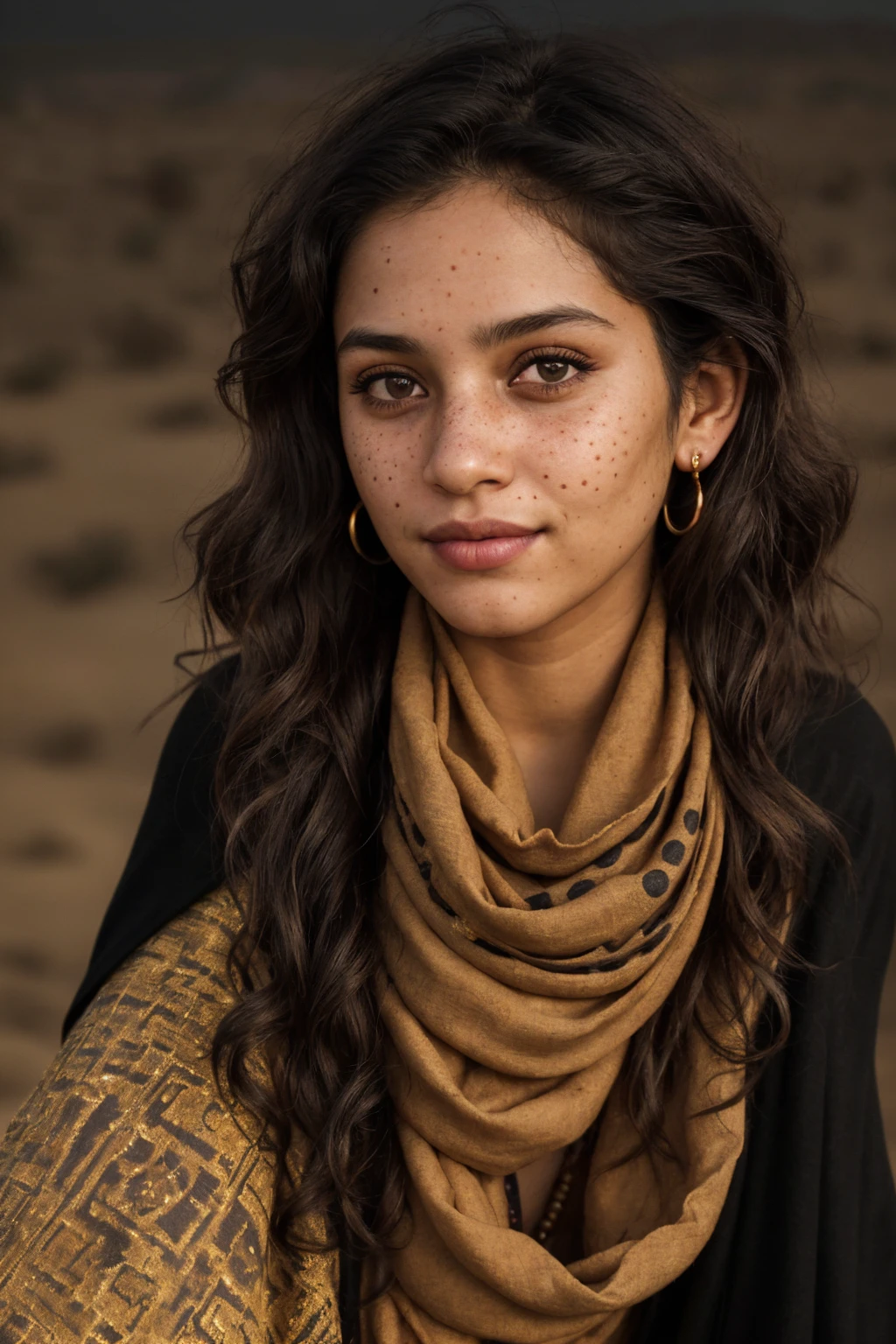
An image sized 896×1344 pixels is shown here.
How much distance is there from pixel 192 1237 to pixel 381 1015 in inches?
11.8

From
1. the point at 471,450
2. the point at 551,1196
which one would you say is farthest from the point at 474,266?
the point at 551,1196

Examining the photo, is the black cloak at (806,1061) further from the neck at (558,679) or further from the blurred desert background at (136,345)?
the blurred desert background at (136,345)

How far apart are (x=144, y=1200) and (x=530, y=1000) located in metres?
0.43

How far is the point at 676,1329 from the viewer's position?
1.83 metres

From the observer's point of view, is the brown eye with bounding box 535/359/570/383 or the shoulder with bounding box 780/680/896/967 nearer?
the brown eye with bounding box 535/359/570/383

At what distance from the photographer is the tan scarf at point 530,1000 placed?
5.40ft

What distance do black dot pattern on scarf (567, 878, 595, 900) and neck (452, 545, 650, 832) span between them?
172mm

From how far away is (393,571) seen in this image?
6.32ft

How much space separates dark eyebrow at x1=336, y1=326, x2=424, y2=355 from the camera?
1602 mm

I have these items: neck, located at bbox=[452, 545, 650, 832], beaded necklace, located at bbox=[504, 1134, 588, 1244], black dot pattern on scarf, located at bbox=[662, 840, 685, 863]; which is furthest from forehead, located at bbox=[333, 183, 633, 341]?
beaded necklace, located at bbox=[504, 1134, 588, 1244]

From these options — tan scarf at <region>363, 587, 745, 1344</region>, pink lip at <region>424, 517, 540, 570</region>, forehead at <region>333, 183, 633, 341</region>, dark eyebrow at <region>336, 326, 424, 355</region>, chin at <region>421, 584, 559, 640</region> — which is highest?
forehead at <region>333, 183, 633, 341</region>

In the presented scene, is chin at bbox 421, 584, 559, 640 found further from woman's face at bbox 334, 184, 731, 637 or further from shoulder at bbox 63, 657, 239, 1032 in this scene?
shoulder at bbox 63, 657, 239, 1032

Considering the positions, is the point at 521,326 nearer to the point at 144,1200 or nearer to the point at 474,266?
the point at 474,266

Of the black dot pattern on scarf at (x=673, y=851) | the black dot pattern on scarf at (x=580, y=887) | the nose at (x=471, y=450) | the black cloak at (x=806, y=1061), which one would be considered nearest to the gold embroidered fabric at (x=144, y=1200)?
the black cloak at (x=806, y=1061)
